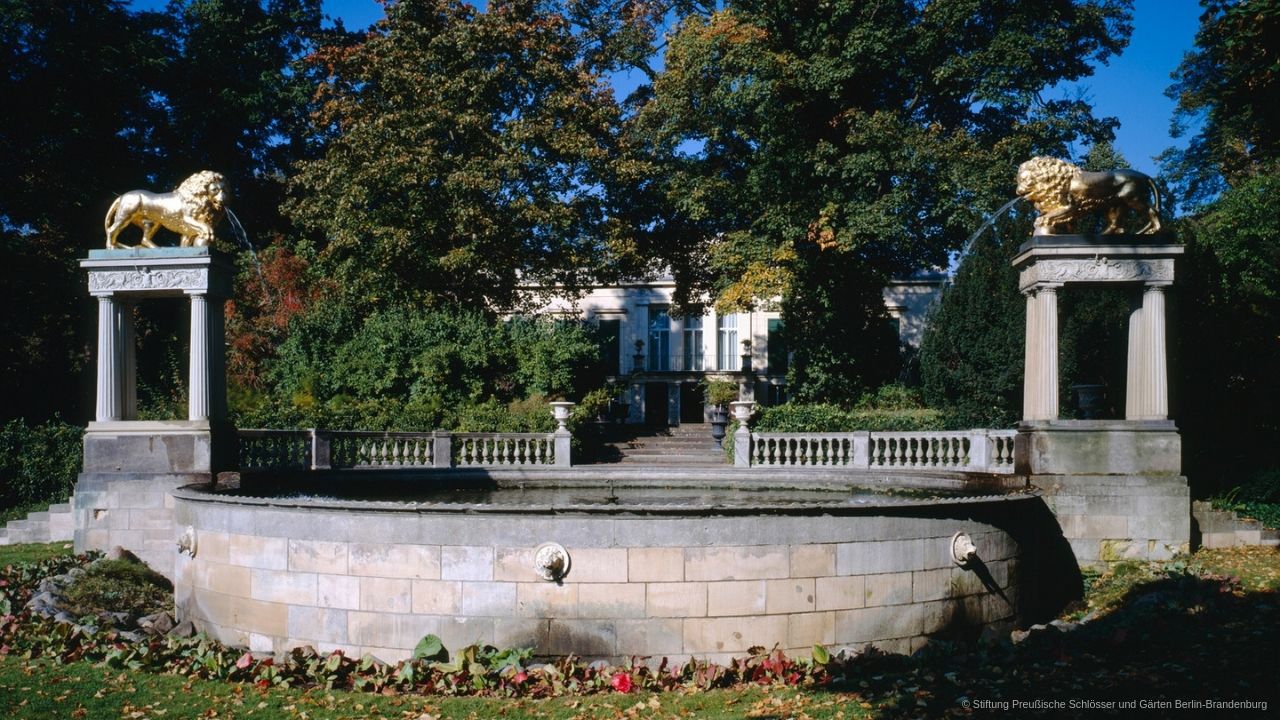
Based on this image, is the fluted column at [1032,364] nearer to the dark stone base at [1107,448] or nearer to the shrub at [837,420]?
the dark stone base at [1107,448]

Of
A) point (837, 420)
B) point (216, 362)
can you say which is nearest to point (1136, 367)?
point (837, 420)

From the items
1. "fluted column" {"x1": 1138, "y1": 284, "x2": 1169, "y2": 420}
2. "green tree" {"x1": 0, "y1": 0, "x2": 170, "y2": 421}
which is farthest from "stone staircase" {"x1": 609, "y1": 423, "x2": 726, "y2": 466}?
"green tree" {"x1": 0, "y1": 0, "x2": 170, "y2": 421}

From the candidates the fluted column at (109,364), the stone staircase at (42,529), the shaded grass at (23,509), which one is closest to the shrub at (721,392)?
the shaded grass at (23,509)

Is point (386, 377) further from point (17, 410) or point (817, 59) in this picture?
point (817, 59)

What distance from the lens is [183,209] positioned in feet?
46.5

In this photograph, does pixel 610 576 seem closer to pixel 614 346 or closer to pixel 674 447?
pixel 674 447

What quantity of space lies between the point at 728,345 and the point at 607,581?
32.5 m

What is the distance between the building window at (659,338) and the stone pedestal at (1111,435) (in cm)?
2708

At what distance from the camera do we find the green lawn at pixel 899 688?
271 inches

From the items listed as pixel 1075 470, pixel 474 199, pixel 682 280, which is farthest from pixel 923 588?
Result: pixel 682 280

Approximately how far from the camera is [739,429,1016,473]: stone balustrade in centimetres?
1585

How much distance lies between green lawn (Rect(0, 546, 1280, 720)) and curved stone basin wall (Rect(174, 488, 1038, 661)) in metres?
0.67

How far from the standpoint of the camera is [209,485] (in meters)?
13.0

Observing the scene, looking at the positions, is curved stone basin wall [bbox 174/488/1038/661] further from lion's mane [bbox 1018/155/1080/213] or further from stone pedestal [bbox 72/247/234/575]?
lion's mane [bbox 1018/155/1080/213]
